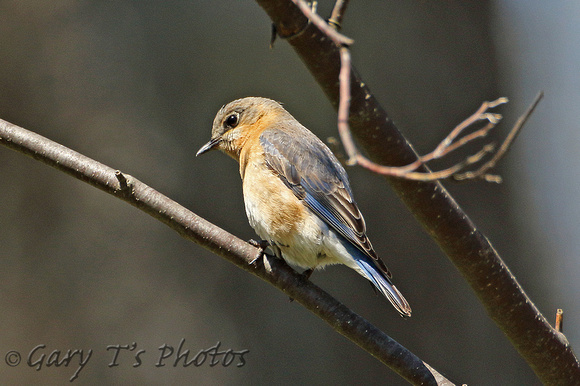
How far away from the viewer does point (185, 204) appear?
4.50 m

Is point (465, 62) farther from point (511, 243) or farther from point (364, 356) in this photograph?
point (364, 356)

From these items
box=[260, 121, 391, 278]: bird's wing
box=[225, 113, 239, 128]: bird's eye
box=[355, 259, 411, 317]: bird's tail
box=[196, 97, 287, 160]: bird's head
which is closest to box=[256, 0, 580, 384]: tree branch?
box=[355, 259, 411, 317]: bird's tail

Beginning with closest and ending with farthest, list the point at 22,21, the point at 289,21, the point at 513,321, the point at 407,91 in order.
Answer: the point at 289,21, the point at 513,321, the point at 22,21, the point at 407,91

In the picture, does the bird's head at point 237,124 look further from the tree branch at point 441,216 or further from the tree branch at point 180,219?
the tree branch at point 441,216

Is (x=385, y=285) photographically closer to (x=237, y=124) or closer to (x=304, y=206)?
(x=304, y=206)

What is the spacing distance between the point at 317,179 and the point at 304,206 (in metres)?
0.21

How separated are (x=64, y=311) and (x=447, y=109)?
3.37 m

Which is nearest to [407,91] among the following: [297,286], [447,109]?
[447,109]

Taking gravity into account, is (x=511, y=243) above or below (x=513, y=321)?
below

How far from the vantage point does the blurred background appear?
14.1ft

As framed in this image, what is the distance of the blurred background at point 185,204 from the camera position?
4293mm

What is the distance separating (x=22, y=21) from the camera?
453cm

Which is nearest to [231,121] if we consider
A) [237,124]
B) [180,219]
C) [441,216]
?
[237,124]

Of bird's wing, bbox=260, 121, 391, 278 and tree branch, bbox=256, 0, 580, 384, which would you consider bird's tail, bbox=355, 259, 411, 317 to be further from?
tree branch, bbox=256, 0, 580, 384
